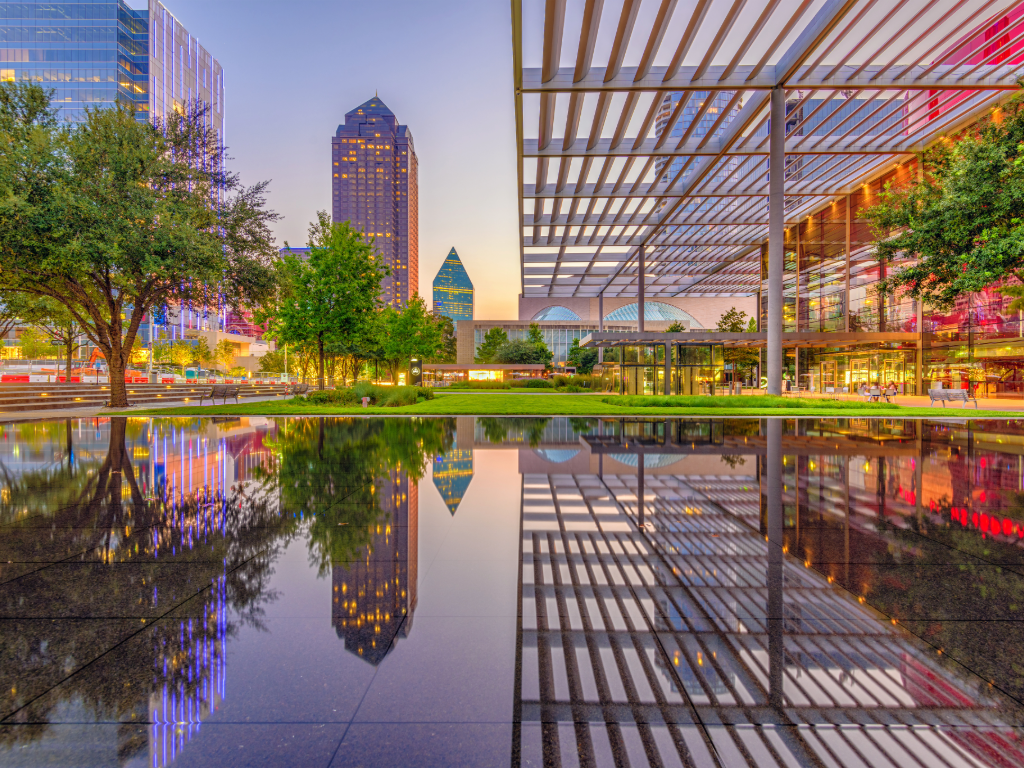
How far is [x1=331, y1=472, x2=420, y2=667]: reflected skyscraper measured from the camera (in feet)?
10.3

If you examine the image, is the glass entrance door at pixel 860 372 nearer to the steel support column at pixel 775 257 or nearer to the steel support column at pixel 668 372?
the steel support column at pixel 668 372

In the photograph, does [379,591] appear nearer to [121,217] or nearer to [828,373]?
[121,217]

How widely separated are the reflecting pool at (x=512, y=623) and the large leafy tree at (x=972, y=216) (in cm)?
1338

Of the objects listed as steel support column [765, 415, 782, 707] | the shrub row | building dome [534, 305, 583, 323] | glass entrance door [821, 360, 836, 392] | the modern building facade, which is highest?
the modern building facade

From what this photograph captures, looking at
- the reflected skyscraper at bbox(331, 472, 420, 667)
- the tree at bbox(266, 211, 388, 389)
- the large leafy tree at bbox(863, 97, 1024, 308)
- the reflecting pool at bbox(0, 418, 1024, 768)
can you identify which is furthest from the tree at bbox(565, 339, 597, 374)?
the reflected skyscraper at bbox(331, 472, 420, 667)

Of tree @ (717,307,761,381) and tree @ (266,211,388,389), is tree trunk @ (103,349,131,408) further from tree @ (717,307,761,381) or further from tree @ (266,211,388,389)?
tree @ (717,307,761,381)

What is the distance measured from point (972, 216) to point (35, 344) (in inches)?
2921

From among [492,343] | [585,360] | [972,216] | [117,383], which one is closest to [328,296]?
[117,383]

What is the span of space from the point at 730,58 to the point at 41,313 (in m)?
37.9

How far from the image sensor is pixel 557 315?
90312 millimetres

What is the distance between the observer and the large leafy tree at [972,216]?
1616 centimetres

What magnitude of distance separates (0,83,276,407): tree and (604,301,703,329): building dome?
69.2 meters

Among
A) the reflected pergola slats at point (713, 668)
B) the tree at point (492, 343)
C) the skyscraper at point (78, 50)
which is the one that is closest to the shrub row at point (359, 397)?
the reflected pergola slats at point (713, 668)

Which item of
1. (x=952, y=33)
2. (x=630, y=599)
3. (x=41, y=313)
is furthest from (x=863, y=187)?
(x=41, y=313)
